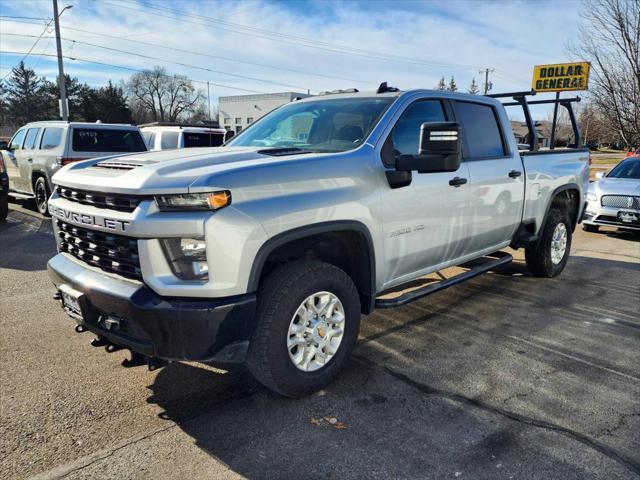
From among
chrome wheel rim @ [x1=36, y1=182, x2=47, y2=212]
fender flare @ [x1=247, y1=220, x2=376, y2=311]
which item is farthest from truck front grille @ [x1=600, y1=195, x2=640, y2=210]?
chrome wheel rim @ [x1=36, y1=182, x2=47, y2=212]

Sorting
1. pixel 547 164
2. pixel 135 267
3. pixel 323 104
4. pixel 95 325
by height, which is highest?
pixel 323 104

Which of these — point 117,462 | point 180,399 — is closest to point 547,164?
point 180,399

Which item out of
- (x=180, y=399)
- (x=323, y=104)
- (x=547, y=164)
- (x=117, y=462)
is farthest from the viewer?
(x=547, y=164)

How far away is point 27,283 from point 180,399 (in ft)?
11.5

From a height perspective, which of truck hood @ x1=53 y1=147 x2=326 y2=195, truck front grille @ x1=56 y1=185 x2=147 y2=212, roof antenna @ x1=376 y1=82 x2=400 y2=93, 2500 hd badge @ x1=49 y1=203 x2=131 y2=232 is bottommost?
2500 hd badge @ x1=49 y1=203 x2=131 y2=232

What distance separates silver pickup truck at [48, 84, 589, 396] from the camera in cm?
259

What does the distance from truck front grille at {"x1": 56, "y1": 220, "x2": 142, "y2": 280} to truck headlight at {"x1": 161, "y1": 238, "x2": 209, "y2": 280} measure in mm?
191

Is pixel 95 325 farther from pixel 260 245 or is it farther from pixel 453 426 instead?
pixel 453 426

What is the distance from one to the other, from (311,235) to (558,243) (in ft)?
14.2

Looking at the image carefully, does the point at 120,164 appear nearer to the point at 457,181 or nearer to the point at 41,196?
the point at 457,181

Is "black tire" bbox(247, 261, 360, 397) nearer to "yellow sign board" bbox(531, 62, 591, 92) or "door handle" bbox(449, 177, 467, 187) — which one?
"door handle" bbox(449, 177, 467, 187)

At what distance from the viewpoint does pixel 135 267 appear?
2697 mm

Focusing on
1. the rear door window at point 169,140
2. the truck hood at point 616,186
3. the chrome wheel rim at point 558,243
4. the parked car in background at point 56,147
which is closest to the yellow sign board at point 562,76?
the truck hood at point 616,186

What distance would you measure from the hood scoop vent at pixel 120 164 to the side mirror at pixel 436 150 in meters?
1.72
